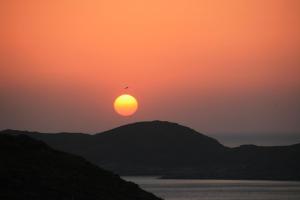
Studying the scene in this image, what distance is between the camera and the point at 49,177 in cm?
7169

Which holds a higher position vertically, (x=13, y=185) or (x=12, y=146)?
(x=12, y=146)

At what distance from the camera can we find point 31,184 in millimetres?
68438

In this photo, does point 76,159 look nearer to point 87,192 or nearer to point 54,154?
point 54,154

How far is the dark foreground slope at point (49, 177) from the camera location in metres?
67.2

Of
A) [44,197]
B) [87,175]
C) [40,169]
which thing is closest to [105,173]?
[87,175]

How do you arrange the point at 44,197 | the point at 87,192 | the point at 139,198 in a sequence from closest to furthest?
1. the point at 44,197
2. the point at 87,192
3. the point at 139,198

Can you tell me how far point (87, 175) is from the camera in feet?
254

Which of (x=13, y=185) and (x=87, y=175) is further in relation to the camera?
(x=87, y=175)

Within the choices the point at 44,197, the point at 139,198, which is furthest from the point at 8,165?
the point at 139,198

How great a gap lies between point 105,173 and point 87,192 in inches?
365

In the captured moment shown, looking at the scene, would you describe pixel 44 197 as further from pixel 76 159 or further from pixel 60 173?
pixel 76 159

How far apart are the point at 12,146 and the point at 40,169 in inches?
261

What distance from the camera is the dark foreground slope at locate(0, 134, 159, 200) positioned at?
6719 centimetres

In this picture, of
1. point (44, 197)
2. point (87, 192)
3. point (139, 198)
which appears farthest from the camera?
point (139, 198)
